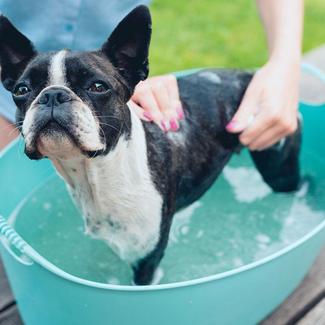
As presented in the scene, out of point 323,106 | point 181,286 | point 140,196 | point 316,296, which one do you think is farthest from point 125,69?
point 323,106

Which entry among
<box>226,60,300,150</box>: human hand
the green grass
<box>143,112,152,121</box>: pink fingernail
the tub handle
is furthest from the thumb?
the green grass

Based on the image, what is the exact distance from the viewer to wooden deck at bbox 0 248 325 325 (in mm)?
1882

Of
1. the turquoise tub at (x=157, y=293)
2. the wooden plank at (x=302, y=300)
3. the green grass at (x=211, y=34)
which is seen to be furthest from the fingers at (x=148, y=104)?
the green grass at (x=211, y=34)

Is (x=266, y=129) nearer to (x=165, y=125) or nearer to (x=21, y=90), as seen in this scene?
(x=165, y=125)

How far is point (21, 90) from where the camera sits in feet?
5.04

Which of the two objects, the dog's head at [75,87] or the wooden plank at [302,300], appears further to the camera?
the wooden plank at [302,300]

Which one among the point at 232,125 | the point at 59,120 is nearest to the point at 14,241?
the point at 59,120

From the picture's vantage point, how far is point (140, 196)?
178 centimetres

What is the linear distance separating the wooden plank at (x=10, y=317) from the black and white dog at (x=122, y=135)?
1.13 feet

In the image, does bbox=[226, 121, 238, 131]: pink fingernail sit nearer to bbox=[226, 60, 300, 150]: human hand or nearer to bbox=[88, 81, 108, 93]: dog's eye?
bbox=[226, 60, 300, 150]: human hand

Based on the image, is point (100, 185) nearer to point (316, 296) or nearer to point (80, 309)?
point (80, 309)

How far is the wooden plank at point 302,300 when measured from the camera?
1.89 m

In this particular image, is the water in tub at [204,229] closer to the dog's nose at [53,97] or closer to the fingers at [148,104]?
the fingers at [148,104]

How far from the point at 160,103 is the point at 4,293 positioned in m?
0.80
